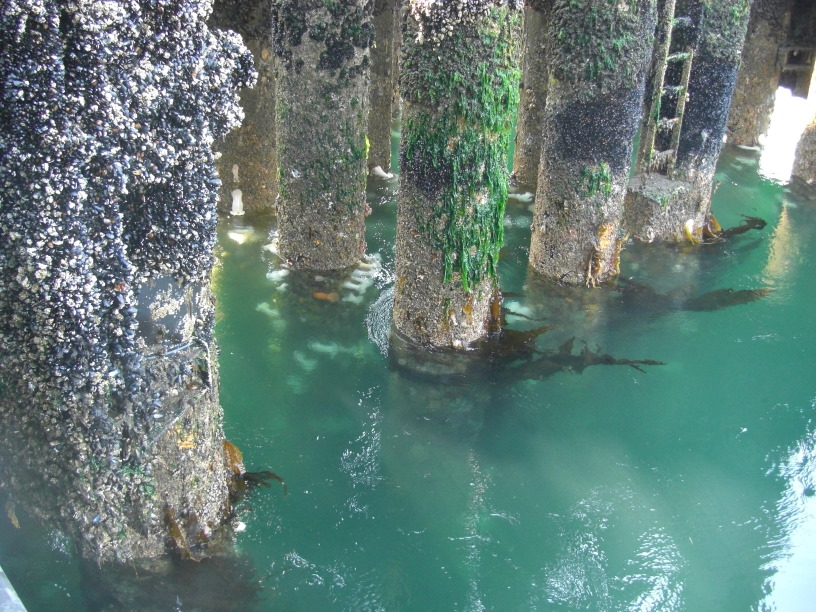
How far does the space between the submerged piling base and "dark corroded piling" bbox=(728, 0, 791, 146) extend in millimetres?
3695

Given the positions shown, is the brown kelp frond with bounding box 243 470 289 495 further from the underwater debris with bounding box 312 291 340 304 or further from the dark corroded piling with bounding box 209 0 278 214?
the dark corroded piling with bounding box 209 0 278 214

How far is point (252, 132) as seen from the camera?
7426 mm

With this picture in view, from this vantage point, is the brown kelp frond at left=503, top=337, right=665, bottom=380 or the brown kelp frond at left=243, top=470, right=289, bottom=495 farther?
the brown kelp frond at left=503, top=337, right=665, bottom=380

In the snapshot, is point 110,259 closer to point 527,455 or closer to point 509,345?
point 527,455

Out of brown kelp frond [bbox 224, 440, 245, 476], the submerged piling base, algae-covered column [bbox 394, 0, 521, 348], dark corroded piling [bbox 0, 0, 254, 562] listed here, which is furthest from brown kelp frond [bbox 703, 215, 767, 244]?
dark corroded piling [bbox 0, 0, 254, 562]

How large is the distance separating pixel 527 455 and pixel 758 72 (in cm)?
765

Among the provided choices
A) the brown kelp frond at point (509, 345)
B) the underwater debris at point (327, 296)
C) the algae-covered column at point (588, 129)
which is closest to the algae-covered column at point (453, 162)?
the brown kelp frond at point (509, 345)

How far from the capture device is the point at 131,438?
3232 millimetres

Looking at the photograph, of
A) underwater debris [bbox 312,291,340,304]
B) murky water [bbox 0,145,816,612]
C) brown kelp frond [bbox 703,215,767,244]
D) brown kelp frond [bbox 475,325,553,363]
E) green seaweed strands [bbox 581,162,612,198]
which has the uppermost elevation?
green seaweed strands [bbox 581,162,612,198]

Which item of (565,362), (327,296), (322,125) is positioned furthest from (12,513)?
(565,362)

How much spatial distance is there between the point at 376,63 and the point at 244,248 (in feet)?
8.70

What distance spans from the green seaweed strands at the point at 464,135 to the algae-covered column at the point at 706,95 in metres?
2.85

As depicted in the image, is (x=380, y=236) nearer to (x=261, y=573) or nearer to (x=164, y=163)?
(x=261, y=573)

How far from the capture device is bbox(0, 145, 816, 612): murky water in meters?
4.04
